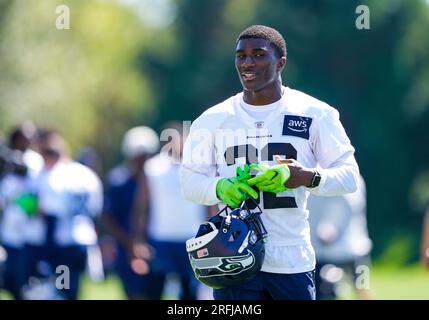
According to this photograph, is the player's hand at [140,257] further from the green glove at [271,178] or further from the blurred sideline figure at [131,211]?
the green glove at [271,178]

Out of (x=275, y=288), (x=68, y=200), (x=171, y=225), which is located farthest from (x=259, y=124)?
(x=68, y=200)

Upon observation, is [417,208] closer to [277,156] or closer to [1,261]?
[1,261]

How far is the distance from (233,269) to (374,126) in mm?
26269

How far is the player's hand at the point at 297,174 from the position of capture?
20.0 ft

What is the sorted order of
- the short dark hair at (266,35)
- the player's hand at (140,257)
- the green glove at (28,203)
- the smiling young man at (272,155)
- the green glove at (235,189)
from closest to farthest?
the green glove at (235,189) → the smiling young man at (272,155) → the short dark hair at (266,35) → the player's hand at (140,257) → the green glove at (28,203)

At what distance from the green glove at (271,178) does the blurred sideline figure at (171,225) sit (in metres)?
4.42

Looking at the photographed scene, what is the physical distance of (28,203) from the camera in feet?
37.5

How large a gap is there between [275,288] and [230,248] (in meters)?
0.42

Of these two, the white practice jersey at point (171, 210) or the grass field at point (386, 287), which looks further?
the grass field at point (386, 287)

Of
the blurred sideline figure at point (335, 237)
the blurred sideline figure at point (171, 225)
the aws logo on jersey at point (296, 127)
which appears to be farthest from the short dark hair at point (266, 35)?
the blurred sideline figure at point (171, 225)

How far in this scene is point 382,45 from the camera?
3366cm

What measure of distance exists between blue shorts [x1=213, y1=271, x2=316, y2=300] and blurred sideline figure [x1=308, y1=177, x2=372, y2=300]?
12.7 feet

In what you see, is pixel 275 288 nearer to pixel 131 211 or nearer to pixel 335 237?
pixel 335 237
